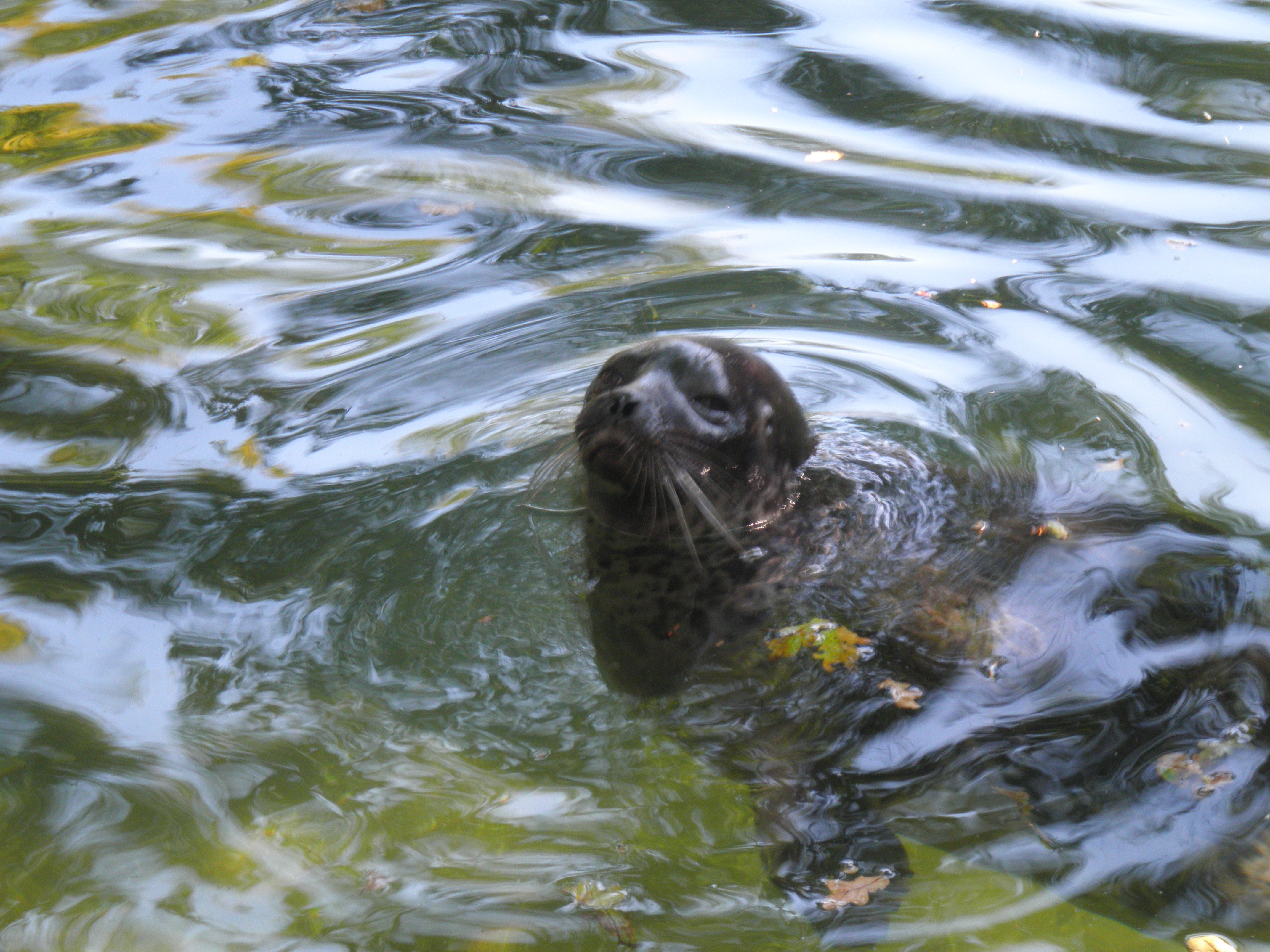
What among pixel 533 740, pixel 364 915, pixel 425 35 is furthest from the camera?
pixel 425 35

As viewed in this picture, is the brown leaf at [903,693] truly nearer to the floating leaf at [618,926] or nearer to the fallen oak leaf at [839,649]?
the fallen oak leaf at [839,649]

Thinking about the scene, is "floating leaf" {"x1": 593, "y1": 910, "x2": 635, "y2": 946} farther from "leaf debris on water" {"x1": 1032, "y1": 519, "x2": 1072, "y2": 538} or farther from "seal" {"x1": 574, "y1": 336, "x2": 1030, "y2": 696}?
"leaf debris on water" {"x1": 1032, "y1": 519, "x2": 1072, "y2": 538}

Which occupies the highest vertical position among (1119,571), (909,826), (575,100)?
(575,100)

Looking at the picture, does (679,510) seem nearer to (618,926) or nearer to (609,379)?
(609,379)

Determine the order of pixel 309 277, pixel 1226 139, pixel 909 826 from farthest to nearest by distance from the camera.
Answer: pixel 1226 139 < pixel 309 277 < pixel 909 826

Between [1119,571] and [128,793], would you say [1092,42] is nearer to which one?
[1119,571]

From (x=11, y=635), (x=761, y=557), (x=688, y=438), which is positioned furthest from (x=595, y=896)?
(x=11, y=635)

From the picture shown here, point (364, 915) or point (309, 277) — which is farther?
point (309, 277)

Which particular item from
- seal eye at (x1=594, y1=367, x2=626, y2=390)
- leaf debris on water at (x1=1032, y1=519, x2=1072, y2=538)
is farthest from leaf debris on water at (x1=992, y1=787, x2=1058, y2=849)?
seal eye at (x1=594, y1=367, x2=626, y2=390)

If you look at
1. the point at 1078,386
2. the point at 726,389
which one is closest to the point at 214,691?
the point at 726,389

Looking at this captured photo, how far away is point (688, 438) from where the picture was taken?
4219 millimetres

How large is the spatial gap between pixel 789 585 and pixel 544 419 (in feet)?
5.40

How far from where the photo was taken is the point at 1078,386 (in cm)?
570

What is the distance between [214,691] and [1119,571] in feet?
10.1
